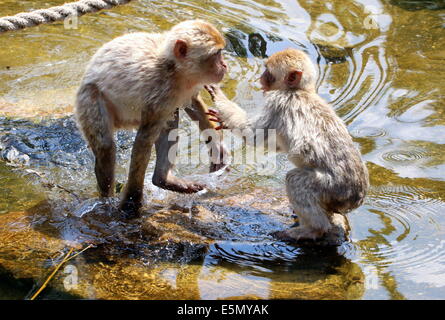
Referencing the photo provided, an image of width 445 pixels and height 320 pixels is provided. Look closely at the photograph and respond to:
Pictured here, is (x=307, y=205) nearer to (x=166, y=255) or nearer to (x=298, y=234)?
(x=298, y=234)

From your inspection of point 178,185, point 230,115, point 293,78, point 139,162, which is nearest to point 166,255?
point 139,162

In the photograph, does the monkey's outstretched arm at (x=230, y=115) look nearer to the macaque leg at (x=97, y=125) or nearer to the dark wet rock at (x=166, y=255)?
the dark wet rock at (x=166, y=255)

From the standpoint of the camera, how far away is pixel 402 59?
8.53 metres

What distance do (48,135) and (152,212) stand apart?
6.99 feet

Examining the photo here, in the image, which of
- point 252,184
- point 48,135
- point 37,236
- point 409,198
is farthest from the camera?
point 48,135

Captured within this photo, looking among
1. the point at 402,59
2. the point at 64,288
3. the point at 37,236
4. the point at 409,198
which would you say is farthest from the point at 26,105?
the point at 402,59

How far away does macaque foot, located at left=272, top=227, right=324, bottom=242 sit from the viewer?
4.82 metres

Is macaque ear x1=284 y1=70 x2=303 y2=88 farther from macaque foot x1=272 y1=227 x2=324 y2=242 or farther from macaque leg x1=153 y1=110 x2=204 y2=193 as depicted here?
macaque foot x1=272 y1=227 x2=324 y2=242

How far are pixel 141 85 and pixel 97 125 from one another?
535 millimetres

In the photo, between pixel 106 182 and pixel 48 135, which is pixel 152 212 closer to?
pixel 106 182

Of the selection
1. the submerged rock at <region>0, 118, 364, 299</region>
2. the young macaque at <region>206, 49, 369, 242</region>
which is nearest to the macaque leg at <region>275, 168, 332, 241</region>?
the young macaque at <region>206, 49, 369, 242</region>

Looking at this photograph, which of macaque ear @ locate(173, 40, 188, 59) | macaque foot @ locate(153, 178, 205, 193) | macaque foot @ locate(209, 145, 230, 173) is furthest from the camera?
macaque foot @ locate(209, 145, 230, 173)

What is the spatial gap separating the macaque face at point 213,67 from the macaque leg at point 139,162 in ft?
1.91

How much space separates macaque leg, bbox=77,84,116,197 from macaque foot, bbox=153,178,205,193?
1.86 ft
